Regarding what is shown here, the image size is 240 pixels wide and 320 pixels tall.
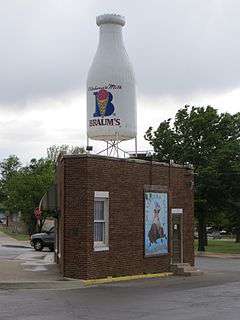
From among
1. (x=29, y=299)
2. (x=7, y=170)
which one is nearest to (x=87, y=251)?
(x=29, y=299)

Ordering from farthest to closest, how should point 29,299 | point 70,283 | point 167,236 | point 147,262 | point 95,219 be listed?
point 167,236
point 147,262
point 95,219
point 70,283
point 29,299

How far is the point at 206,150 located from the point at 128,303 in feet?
118

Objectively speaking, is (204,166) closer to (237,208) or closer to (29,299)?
(237,208)

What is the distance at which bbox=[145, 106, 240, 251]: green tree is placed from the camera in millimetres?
49531

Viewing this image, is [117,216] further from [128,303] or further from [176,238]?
[128,303]

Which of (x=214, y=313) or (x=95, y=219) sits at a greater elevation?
(x=95, y=219)

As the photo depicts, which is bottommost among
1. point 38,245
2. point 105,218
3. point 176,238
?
point 38,245

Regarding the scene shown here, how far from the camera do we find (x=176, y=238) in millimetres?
28859

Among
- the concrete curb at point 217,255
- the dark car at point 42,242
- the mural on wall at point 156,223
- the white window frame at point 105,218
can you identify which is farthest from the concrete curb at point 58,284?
the concrete curb at point 217,255

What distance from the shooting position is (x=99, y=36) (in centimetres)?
2673

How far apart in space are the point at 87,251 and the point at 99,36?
31.8ft

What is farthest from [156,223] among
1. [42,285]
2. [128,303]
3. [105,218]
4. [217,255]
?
[217,255]

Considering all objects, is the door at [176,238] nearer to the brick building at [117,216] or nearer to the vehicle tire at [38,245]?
the brick building at [117,216]

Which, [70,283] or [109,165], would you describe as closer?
[70,283]
